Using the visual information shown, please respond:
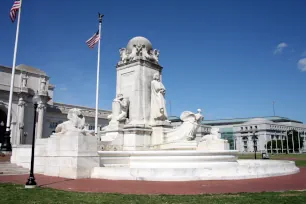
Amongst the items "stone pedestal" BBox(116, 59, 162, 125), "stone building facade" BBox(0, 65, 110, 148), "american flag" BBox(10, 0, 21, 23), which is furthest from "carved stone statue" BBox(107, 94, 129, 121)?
"stone building facade" BBox(0, 65, 110, 148)

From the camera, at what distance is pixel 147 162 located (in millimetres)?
14391

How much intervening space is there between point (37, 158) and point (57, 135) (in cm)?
236

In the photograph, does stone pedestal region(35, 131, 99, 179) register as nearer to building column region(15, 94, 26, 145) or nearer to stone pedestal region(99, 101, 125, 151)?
stone pedestal region(99, 101, 125, 151)

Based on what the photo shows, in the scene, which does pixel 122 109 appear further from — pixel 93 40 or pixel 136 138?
pixel 93 40

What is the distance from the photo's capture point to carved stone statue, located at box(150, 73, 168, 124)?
19219 millimetres

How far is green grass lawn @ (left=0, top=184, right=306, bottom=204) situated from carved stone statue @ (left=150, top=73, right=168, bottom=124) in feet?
35.9

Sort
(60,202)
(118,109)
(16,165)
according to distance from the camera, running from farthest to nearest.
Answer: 1. (118,109)
2. (16,165)
3. (60,202)

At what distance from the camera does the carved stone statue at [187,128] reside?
58.3ft

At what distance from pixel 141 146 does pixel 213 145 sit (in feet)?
14.9

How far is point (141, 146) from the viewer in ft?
59.8

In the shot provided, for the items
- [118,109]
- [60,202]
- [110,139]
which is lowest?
[60,202]

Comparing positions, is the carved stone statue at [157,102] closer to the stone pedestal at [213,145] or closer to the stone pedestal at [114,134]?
the stone pedestal at [114,134]

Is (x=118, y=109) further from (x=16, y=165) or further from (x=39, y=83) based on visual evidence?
(x=39, y=83)

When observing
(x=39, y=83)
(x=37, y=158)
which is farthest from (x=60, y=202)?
(x=39, y=83)
